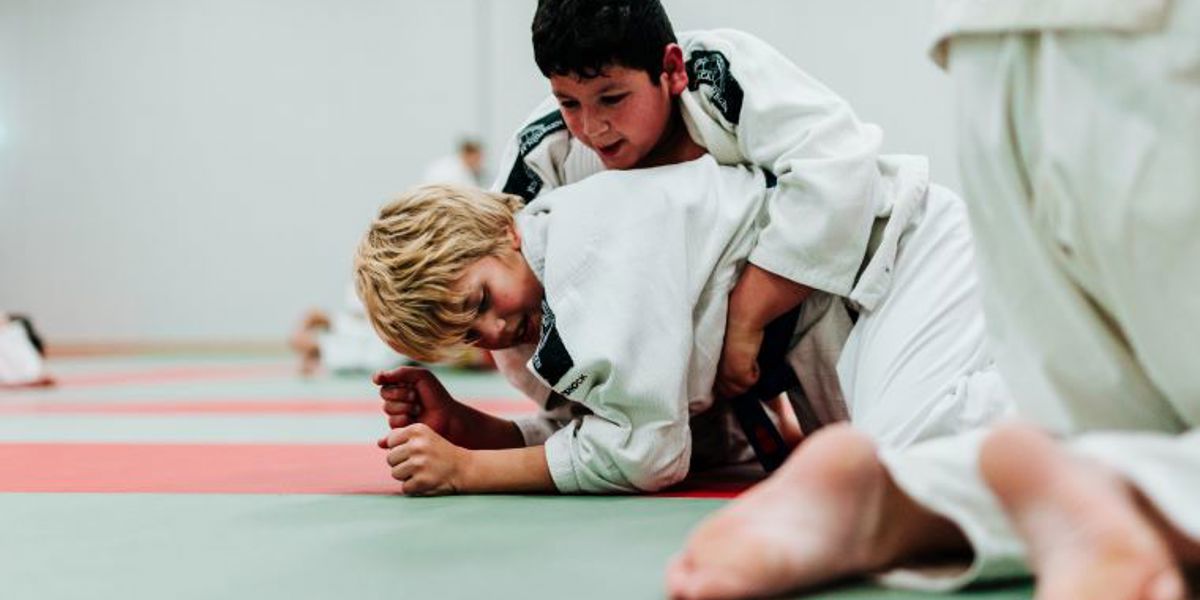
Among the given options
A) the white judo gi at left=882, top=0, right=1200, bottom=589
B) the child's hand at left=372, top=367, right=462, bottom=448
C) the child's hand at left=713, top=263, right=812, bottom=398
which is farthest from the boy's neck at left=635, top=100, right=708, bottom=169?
the white judo gi at left=882, top=0, right=1200, bottom=589

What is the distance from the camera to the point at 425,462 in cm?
198

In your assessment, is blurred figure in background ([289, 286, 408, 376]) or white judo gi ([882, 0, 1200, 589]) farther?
blurred figure in background ([289, 286, 408, 376])

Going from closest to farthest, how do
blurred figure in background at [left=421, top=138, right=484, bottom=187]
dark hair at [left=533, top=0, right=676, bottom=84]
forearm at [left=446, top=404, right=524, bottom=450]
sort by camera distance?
1. dark hair at [left=533, top=0, right=676, bottom=84]
2. forearm at [left=446, top=404, right=524, bottom=450]
3. blurred figure in background at [left=421, top=138, right=484, bottom=187]

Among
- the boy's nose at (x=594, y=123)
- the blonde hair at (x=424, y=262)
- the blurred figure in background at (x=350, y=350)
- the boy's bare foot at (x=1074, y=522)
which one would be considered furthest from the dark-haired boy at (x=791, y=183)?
the blurred figure in background at (x=350, y=350)

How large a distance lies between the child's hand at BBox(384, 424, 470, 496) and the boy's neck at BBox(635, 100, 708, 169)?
63 centimetres

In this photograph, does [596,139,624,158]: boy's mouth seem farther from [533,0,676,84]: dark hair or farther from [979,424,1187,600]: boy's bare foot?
[979,424,1187,600]: boy's bare foot

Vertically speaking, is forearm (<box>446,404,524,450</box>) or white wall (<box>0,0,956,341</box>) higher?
forearm (<box>446,404,524,450</box>)

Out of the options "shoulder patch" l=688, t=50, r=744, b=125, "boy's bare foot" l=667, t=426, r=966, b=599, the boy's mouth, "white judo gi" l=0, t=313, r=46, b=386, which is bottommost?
"white judo gi" l=0, t=313, r=46, b=386

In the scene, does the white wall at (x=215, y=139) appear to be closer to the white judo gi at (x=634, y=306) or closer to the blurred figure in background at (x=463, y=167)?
the blurred figure in background at (x=463, y=167)

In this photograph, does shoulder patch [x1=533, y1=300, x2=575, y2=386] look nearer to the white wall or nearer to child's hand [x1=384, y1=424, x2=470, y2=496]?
child's hand [x1=384, y1=424, x2=470, y2=496]

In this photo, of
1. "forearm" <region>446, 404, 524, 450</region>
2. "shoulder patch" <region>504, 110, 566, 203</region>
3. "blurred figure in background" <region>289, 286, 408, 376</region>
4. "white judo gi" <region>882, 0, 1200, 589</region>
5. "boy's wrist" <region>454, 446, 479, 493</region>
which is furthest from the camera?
"blurred figure in background" <region>289, 286, 408, 376</region>

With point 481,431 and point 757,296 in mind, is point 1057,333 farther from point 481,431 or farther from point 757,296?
point 481,431

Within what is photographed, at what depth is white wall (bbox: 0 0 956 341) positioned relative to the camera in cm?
945

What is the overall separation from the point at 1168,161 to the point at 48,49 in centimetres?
1031
